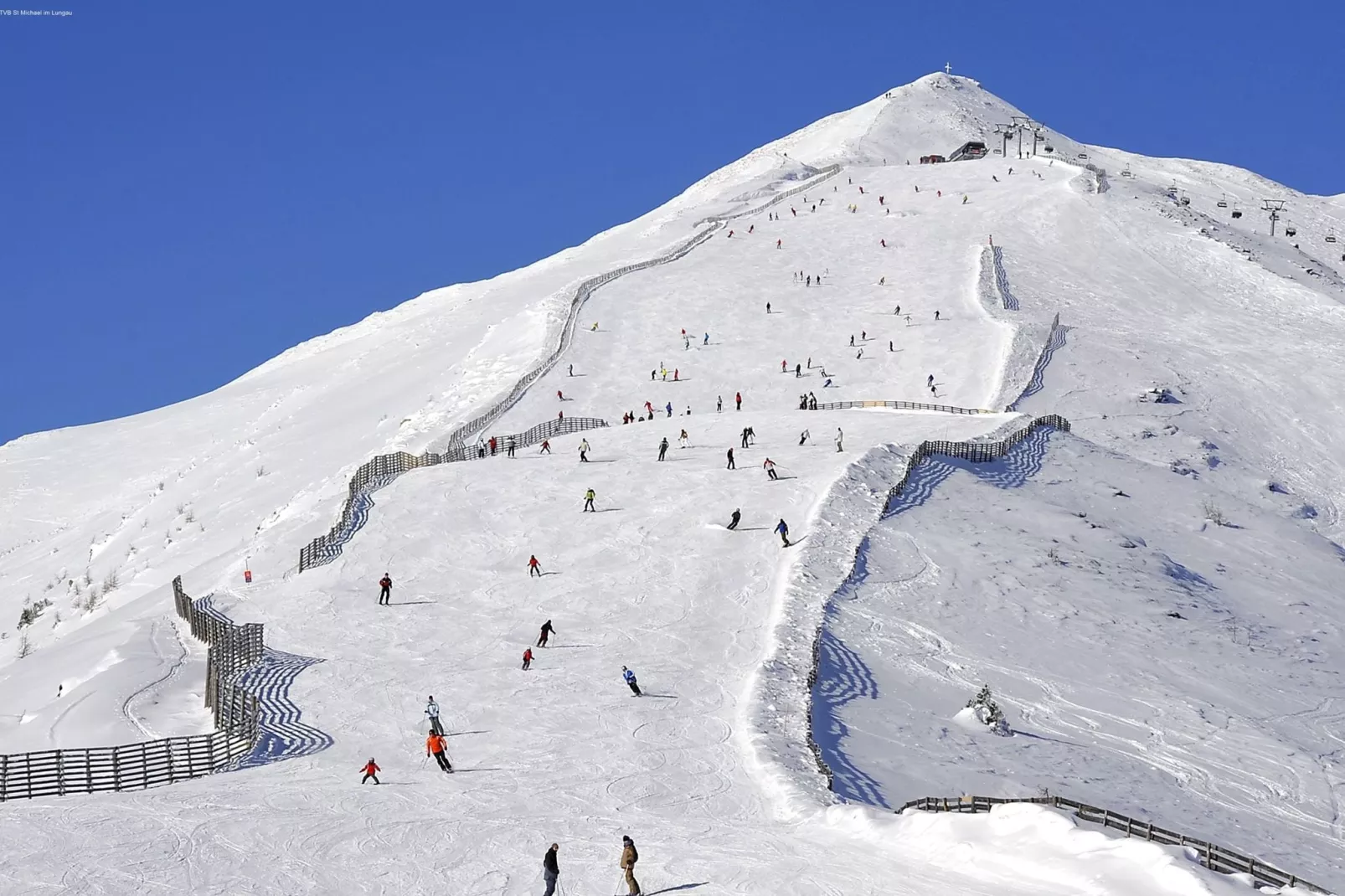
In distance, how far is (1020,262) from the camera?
92.5m

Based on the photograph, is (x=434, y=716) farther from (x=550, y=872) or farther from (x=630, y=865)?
(x=630, y=865)

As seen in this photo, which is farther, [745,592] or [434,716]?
[745,592]

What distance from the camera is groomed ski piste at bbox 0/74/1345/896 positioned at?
82.6 feet

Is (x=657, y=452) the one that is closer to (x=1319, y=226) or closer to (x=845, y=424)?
(x=845, y=424)

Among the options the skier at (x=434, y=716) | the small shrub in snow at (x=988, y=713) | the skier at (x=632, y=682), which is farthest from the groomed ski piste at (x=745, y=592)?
the skier at (x=434, y=716)

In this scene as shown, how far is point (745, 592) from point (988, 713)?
29.0 feet

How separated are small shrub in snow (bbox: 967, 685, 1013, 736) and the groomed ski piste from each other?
0.53 meters

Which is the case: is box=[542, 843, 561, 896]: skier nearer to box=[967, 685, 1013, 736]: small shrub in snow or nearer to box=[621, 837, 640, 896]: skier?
box=[621, 837, 640, 896]: skier

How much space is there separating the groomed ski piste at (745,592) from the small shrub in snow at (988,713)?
0.53 metres

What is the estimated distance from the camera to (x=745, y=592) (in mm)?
41531

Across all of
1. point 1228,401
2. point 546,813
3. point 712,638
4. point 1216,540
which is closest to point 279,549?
point 712,638

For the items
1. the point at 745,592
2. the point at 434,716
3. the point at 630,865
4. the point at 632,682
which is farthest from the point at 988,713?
the point at 630,865

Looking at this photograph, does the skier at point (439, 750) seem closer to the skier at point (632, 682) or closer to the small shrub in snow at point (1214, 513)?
the skier at point (632, 682)

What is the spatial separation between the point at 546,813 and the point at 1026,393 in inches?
1750
